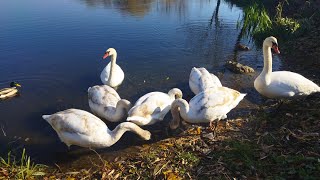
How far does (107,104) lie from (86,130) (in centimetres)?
172

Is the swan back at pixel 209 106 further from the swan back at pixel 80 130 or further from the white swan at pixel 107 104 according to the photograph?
the swan back at pixel 80 130

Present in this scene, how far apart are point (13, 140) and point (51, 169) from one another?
5.73 feet

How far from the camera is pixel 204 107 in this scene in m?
8.05

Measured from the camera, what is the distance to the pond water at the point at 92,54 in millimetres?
9453

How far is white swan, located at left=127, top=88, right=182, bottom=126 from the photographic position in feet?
27.0

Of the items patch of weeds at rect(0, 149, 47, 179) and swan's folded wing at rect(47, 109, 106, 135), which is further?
swan's folded wing at rect(47, 109, 106, 135)

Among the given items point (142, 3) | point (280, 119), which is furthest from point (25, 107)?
point (142, 3)

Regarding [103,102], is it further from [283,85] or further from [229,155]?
[283,85]

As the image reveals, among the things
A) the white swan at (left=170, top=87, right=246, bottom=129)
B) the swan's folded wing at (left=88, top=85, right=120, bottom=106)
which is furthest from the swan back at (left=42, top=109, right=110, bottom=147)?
the white swan at (left=170, top=87, right=246, bottom=129)

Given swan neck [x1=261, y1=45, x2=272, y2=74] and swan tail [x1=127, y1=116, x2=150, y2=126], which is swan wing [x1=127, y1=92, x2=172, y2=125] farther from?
swan neck [x1=261, y1=45, x2=272, y2=74]

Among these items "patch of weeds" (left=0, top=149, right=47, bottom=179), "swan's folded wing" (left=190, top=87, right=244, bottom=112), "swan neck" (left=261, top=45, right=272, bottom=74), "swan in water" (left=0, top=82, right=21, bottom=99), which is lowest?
"patch of weeds" (left=0, top=149, right=47, bottom=179)

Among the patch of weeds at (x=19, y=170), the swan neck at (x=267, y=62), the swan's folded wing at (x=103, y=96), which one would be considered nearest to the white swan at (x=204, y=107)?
the swan neck at (x=267, y=62)

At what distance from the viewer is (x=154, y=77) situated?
39.5 ft

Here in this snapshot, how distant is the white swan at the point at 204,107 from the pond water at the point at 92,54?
84 centimetres
